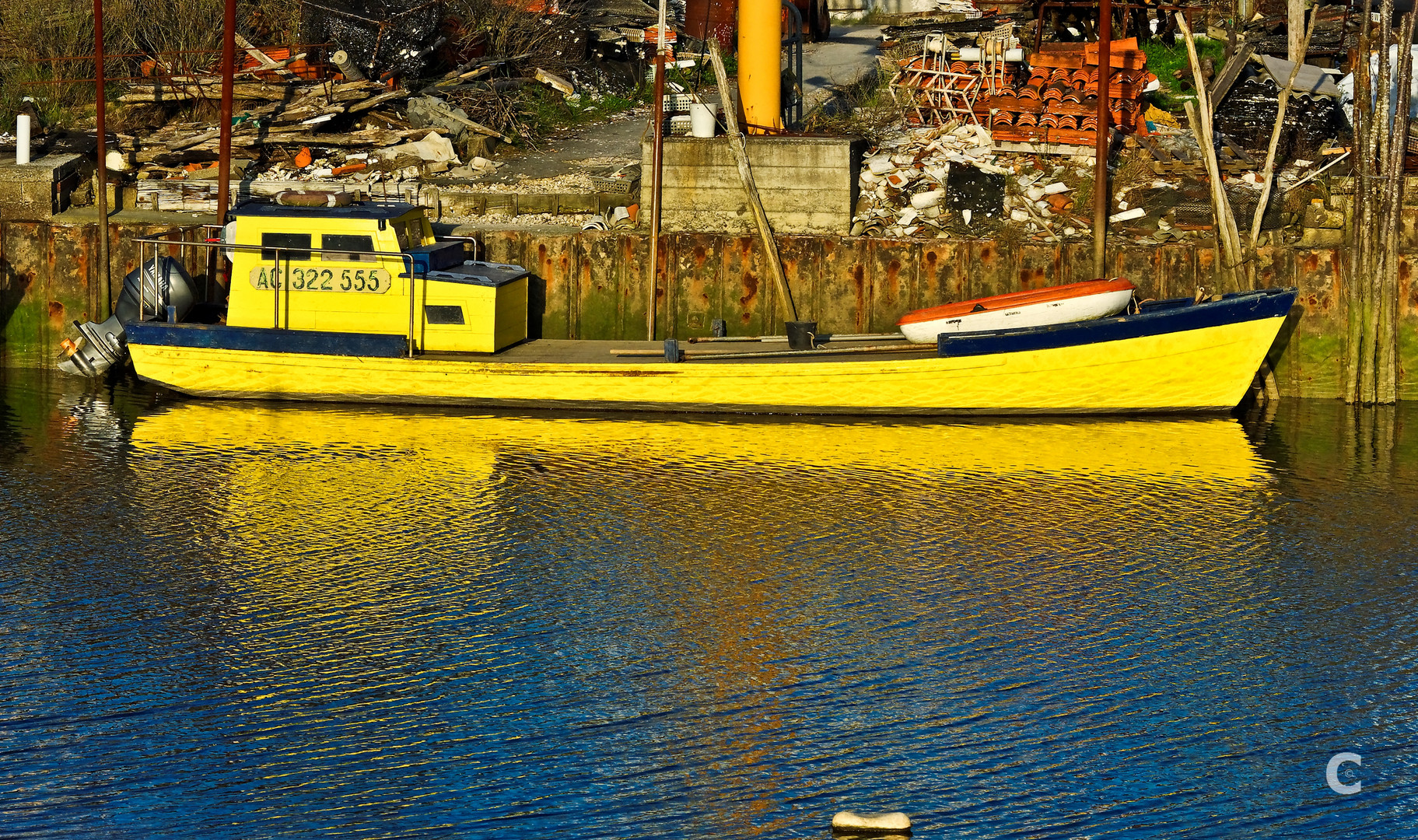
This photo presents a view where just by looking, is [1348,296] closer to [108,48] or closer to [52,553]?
[52,553]

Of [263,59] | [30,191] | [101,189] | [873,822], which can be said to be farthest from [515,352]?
[873,822]

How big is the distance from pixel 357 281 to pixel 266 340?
4.23ft

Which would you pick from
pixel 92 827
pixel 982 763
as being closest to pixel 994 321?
pixel 982 763

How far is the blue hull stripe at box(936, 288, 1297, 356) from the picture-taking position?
1755 cm

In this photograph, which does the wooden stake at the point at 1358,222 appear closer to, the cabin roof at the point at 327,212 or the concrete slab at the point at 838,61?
the concrete slab at the point at 838,61

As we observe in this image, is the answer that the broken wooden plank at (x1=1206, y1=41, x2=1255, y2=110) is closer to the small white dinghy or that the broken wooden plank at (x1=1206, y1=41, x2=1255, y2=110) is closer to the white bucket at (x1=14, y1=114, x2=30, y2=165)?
the small white dinghy

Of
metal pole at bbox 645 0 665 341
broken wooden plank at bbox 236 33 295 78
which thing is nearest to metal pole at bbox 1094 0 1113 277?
metal pole at bbox 645 0 665 341

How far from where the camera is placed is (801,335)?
18500mm

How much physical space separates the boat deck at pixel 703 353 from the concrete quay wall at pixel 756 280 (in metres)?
0.87

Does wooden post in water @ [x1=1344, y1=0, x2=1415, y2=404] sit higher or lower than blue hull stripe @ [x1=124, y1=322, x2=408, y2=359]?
higher

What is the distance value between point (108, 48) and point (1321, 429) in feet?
65.1

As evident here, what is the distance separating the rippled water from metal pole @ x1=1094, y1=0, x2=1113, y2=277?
2.34m

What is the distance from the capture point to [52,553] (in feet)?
44.0

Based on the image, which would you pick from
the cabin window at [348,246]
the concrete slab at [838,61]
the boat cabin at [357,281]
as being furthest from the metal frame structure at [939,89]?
the cabin window at [348,246]
